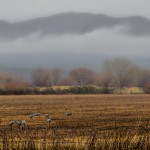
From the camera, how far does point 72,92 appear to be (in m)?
87.4

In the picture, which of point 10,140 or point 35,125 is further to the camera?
point 35,125

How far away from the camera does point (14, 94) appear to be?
79312 mm

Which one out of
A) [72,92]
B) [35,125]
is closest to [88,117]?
[35,125]

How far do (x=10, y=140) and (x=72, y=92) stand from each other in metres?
66.7

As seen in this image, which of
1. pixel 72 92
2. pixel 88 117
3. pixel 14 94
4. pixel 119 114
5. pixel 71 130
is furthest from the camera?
pixel 72 92

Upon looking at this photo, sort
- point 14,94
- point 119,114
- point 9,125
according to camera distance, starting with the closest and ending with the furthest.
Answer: point 9,125
point 119,114
point 14,94

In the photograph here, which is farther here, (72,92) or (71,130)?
(72,92)

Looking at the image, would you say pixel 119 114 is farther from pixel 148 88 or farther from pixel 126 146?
pixel 148 88

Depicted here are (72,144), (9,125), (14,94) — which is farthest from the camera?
(14,94)

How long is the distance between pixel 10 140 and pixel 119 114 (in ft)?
62.9

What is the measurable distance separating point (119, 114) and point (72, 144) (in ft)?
61.2

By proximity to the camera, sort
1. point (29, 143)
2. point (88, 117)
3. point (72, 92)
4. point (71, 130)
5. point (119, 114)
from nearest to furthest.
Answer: point (29, 143) → point (71, 130) → point (88, 117) → point (119, 114) → point (72, 92)

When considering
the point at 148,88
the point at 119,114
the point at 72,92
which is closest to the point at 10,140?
the point at 119,114

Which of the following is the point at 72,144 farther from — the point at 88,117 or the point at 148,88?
the point at 148,88
